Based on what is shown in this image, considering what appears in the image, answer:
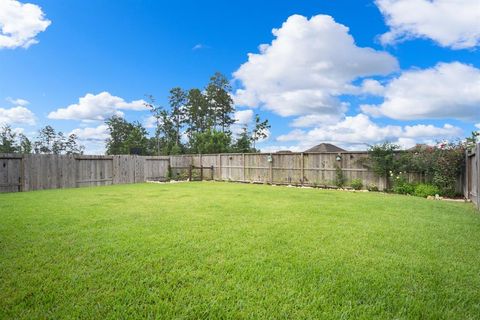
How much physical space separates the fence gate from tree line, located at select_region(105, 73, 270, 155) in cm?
1564

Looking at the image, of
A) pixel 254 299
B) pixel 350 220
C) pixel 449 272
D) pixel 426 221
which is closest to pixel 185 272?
pixel 254 299

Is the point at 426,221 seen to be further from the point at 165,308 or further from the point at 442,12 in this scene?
the point at 442,12

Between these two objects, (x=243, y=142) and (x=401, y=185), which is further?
(x=243, y=142)

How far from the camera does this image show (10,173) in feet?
33.7

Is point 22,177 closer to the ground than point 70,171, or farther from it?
closer to the ground

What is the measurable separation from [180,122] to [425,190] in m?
24.4

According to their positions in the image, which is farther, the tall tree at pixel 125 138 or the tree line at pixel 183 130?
the tall tree at pixel 125 138

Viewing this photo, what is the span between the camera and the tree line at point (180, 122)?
27.4 m

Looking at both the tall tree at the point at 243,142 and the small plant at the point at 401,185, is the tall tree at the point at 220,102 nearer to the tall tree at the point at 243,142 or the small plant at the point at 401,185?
the tall tree at the point at 243,142

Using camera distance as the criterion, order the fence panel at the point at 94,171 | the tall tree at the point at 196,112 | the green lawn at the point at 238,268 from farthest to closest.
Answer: the tall tree at the point at 196,112
the fence panel at the point at 94,171
the green lawn at the point at 238,268

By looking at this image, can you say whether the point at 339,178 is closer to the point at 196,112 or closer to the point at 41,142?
the point at 196,112

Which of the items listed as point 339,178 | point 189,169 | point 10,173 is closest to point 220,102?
point 189,169

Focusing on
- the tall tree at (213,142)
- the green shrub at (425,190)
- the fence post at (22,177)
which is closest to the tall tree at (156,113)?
the tall tree at (213,142)

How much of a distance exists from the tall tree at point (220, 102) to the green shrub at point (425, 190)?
20.2m
